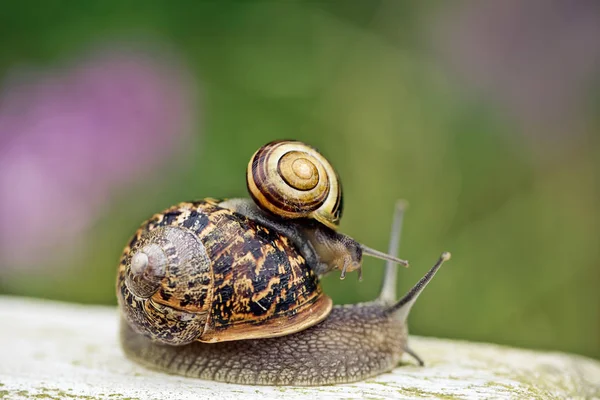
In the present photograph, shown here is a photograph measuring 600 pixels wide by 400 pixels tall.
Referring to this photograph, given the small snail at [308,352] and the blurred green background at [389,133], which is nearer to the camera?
the small snail at [308,352]

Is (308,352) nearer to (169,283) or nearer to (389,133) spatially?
(169,283)

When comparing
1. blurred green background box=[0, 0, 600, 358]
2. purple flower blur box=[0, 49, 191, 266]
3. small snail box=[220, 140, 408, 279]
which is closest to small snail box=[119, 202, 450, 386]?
small snail box=[220, 140, 408, 279]

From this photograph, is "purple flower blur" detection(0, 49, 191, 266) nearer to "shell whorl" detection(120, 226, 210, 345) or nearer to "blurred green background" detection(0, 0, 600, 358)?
"blurred green background" detection(0, 0, 600, 358)

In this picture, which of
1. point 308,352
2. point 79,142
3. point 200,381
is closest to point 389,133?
point 79,142

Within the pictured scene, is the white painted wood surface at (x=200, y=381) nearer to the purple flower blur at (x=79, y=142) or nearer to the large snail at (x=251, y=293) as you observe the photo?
the large snail at (x=251, y=293)

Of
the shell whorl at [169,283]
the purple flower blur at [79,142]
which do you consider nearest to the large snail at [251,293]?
the shell whorl at [169,283]

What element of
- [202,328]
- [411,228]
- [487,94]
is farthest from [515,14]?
[202,328]

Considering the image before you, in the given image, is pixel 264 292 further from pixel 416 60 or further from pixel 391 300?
pixel 416 60
